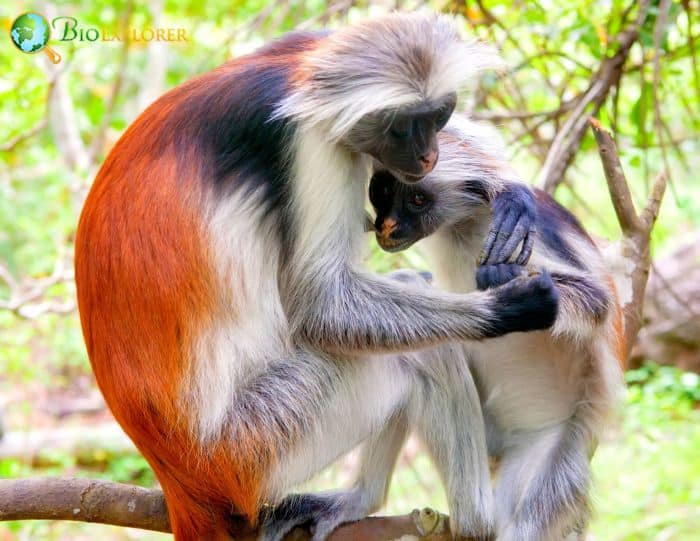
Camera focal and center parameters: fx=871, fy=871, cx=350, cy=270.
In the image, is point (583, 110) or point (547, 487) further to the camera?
point (583, 110)

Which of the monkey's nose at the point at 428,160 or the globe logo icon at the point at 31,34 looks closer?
the monkey's nose at the point at 428,160

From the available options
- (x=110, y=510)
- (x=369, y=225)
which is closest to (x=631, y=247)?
(x=369, y=225)

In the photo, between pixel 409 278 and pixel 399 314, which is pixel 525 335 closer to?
pixel 409 278

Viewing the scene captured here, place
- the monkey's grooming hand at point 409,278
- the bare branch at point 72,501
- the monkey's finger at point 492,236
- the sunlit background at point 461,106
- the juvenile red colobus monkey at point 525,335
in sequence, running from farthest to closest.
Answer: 1. the sunlit background at point 461,106
2. the monkey's grooming hand at point 409,278
3. the juvenile red colobus monkey at point 525,335
4. the bare branch at point 72,501
5. the monkey's finger at point 492,236

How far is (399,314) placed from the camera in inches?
155

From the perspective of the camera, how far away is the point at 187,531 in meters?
3.88

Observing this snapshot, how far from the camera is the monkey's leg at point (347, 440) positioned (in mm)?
3955

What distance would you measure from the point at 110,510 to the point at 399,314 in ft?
5.37

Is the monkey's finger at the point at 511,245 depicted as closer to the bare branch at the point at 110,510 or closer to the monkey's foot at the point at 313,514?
the bare branch at the point at 110,510

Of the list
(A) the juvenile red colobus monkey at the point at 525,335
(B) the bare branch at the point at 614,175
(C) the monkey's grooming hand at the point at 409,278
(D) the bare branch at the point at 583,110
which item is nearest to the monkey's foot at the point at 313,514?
(A) the juvenile red colobus monkey at the point at 525,335

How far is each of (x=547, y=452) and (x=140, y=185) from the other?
2354 mm

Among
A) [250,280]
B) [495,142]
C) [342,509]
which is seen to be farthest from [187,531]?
[495,142]

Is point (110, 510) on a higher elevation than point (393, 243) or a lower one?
lower

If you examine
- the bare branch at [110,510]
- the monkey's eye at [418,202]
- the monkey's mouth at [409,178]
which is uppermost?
the monkey's mouth at [409,178]
